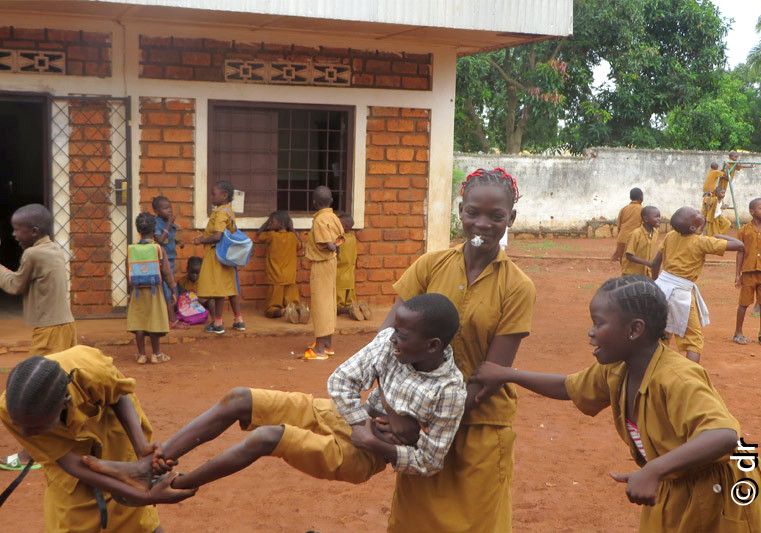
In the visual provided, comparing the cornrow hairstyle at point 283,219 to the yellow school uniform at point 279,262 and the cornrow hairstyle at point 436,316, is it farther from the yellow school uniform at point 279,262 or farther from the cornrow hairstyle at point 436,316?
the cornrow hairstyle at point 436,316

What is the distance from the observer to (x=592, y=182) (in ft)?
71.6

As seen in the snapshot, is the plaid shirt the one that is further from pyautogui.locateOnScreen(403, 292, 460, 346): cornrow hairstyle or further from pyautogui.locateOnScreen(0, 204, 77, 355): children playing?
pyautogui.locateOnScreen(0, 204, 77, 355): children playing

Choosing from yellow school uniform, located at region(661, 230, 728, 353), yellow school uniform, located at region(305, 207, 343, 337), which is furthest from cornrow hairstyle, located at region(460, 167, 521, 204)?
yellow school uniform, located at region(305, 207, 343, 337)

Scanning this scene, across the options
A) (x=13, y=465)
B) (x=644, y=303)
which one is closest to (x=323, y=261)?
(x=13, y=465)

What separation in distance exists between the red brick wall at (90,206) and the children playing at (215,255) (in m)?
1.02

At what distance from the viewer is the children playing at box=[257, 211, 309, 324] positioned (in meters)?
10.0

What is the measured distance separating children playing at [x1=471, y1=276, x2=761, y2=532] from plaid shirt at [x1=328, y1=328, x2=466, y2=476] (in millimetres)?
526

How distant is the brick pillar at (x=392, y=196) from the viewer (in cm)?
1039

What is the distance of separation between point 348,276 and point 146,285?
107 inches

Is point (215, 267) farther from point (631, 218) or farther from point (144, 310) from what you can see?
point (631, 218)

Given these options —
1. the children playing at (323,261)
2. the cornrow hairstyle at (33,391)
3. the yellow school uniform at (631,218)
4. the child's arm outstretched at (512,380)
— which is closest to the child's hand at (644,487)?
the child's arm outstretched at (512,380)

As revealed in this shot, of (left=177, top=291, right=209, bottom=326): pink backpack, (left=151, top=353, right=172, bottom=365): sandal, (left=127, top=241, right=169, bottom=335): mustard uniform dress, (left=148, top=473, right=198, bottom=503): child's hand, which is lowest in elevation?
(left=151, top=353, right=172, bottom=365): sandal

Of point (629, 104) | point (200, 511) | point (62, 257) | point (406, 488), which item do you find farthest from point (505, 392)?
point (629, 104)

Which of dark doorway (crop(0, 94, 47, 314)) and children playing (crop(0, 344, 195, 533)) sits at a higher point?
dark doorway (crop(0, 94, 47, 314))
